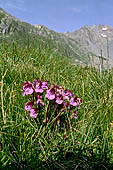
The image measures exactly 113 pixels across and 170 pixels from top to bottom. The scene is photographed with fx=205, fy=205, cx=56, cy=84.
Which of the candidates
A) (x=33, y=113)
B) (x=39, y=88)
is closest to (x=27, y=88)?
(x=39, y=88)

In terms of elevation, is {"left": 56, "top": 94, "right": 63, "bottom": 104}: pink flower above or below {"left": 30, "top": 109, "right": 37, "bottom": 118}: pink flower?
above

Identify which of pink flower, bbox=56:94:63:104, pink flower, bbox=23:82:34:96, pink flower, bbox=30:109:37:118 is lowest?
pink flower, bbox=30:109:37:118

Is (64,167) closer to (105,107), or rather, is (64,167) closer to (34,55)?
(105,107)

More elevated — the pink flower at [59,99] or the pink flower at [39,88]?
the pink flower at [39,88]

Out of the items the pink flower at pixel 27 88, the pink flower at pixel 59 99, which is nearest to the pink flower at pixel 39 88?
the pink flower at pixel 27 88

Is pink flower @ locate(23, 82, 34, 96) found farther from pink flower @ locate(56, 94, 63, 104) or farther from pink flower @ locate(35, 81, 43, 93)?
pink flower @ locate(56, 94, 63, 104)

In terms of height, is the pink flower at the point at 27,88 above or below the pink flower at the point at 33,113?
above

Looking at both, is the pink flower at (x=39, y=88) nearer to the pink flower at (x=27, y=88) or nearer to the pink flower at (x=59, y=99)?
the pink flower at (x=27, y=88)

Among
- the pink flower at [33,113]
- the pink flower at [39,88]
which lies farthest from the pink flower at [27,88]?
the pink flower at [33,113]

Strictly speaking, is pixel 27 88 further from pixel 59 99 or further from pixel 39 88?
pixel 59 99

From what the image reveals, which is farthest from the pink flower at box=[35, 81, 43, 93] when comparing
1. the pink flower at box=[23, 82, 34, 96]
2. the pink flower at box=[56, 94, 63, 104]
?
the pink flower at box=[56, 94, 63, 104]

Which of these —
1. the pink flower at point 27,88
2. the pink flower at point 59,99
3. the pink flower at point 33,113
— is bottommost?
the pink flower at point 33,113

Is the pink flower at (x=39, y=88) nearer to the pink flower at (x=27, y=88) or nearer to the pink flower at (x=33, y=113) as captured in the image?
the pink flower at (x=27, y=88)

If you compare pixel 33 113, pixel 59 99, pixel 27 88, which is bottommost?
pixel 33 113
